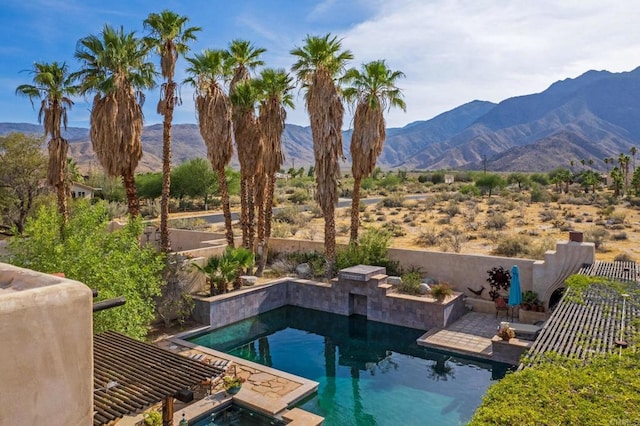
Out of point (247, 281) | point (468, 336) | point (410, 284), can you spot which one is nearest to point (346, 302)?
point (410, 284)

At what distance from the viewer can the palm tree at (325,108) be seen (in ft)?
60.1

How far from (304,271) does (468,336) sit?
763 cm

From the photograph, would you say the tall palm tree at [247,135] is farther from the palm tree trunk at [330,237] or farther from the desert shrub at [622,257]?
the desert shrub at [622,257]

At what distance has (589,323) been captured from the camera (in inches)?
368

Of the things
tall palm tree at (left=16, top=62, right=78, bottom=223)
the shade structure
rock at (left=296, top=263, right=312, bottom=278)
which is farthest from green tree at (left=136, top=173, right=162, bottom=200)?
the shade structure

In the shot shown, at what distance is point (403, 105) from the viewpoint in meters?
19.5

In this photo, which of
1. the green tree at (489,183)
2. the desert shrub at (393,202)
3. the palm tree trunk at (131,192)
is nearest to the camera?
the palm tree trunk at (131,192)

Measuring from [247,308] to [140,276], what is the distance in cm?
546

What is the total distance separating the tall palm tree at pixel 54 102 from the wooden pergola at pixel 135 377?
13.1 m

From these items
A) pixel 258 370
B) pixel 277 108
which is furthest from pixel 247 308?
pixel 277 108

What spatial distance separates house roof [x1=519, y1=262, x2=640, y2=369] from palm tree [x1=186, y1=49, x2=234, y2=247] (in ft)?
42.0

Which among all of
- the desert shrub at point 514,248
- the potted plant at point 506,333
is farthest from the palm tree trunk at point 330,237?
the desert shrub at point 514,248

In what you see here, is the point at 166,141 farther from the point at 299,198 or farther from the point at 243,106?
the point at 299,198

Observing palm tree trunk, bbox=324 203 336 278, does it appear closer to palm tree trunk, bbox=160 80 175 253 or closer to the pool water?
palm tree trunk, bbox=160 80 175 253
